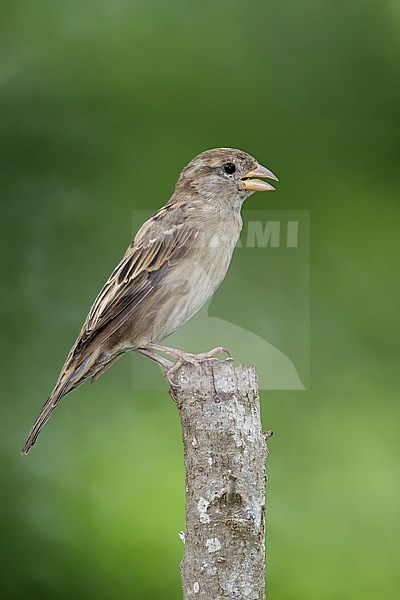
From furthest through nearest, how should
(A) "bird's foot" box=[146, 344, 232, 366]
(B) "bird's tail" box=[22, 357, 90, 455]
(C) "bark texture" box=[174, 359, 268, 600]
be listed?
(B) "bird's tail" box=[22, 357, 90, 455] < (A) "bird's foot" box=[146, 344, 232, 366] < (C) "bark texture" box=[174, 359, 268, 600]

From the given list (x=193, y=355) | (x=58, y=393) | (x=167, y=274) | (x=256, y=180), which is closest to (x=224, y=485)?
(x=193, y=355)

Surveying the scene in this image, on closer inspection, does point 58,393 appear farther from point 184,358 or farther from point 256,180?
point 256,180

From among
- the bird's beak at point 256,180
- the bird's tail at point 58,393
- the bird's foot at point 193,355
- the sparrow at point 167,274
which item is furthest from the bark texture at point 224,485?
the bird's beak at point 256,180

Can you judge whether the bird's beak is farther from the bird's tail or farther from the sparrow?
the bird's tail

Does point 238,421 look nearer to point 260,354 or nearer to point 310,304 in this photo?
point 260,354

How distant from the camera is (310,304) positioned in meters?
4.65

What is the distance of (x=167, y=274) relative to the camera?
3354 mm

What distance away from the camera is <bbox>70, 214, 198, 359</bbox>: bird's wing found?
3.27 m

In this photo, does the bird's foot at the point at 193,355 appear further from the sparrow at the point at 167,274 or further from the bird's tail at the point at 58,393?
the bird's tail at the point at 58,393

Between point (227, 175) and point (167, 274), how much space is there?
431 mm

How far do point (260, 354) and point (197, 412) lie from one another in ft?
5.36

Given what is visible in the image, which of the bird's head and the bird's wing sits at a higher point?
the bird's head

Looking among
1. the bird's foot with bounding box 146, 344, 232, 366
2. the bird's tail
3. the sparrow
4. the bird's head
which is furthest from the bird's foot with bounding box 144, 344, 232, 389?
the bird's head

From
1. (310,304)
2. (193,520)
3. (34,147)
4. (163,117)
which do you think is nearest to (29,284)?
(34,147)
